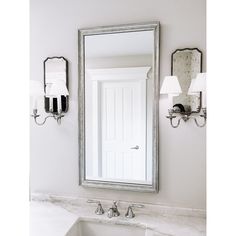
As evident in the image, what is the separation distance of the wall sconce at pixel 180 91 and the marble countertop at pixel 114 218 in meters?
0.63

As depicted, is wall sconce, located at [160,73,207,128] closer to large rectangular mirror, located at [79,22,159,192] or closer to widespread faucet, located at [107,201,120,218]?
large rectangular mirror, located at [79,22,159,192]

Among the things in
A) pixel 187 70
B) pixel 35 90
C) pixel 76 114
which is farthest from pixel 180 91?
pixel 35 90

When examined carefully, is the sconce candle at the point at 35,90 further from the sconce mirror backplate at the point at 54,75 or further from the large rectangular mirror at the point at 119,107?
the large rectangular mirror at the point at 119,107

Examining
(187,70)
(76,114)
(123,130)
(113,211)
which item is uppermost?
(187,70)

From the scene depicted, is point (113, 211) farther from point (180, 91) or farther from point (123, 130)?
point (180, 91)

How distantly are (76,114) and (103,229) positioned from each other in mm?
869

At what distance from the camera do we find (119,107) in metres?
2.08

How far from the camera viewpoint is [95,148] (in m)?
2.13

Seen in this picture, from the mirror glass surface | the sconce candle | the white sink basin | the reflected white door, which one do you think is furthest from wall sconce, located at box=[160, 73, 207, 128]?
the sconce candle

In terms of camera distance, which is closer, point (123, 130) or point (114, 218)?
point (114, 218)
